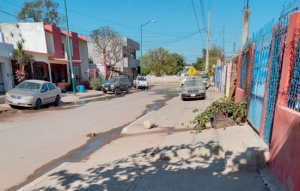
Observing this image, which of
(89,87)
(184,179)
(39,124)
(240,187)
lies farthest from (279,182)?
(89,87)

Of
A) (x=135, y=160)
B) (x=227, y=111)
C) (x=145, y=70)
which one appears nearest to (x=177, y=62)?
(x=145, y=70)

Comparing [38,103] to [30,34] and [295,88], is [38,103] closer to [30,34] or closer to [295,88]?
[30,34]

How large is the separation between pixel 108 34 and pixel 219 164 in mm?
29219

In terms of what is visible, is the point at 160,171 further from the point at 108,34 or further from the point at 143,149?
the point at 108,34

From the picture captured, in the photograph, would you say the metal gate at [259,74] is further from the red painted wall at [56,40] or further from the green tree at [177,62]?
the green tree at [177,62]

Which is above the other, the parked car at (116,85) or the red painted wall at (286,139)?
the red painted wall at (286,139)

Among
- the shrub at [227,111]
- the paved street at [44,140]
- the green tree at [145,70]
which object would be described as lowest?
the paved street at [44,140]

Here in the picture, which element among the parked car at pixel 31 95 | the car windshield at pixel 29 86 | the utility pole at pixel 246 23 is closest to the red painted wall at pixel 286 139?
the utility pole at pixel 246 23

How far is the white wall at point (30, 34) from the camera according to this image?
21.0m

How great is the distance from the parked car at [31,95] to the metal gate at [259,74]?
38.3 ft

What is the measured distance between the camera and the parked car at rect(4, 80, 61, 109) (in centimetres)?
1196

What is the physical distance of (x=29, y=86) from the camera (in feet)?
42.6

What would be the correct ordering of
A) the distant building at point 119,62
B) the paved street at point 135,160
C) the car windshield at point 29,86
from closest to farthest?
1. the paved street at point 135,160
2. the car windshield at point 29,86
3. the distant building at point 119,62

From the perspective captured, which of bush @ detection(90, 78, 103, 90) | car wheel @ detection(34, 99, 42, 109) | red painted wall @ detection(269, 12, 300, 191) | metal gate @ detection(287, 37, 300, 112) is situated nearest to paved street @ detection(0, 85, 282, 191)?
red painted wall @ detection(269, 12, 300, 191)
